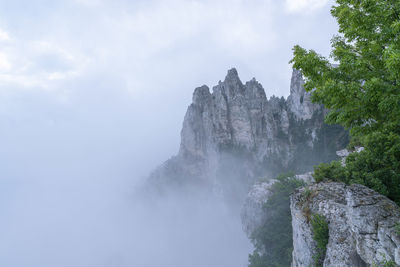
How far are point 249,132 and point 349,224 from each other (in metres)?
83.2

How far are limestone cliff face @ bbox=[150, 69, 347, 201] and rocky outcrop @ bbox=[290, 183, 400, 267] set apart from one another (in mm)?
64887

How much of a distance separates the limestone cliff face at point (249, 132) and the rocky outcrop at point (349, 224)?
64.9 meters

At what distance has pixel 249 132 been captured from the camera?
9106 centimetres

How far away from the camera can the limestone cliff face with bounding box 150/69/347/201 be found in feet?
258

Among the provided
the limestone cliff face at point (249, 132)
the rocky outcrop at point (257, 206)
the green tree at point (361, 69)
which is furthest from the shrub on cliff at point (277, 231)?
the limestone cliff face at point (249, 132)

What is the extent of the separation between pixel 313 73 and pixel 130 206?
166 m

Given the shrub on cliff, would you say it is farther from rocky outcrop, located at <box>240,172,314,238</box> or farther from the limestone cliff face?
the limestone cliff face

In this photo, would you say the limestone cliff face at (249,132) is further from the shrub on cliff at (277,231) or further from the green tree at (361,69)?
the green tree at (361,69)

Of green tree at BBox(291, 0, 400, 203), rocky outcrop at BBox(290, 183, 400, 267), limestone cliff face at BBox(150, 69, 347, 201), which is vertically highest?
limestone cliff face at BBox(150, 69, 347, 201)

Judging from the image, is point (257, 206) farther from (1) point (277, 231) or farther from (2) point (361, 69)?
(2) point (361, 69)

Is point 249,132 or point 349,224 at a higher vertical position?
point 249,132

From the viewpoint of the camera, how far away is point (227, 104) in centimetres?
9400

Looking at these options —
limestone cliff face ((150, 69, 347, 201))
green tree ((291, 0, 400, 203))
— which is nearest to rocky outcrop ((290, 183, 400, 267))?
green tree ((291, 0, 400, 203))

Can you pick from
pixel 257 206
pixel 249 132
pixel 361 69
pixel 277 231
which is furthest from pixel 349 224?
pixel 249 132
